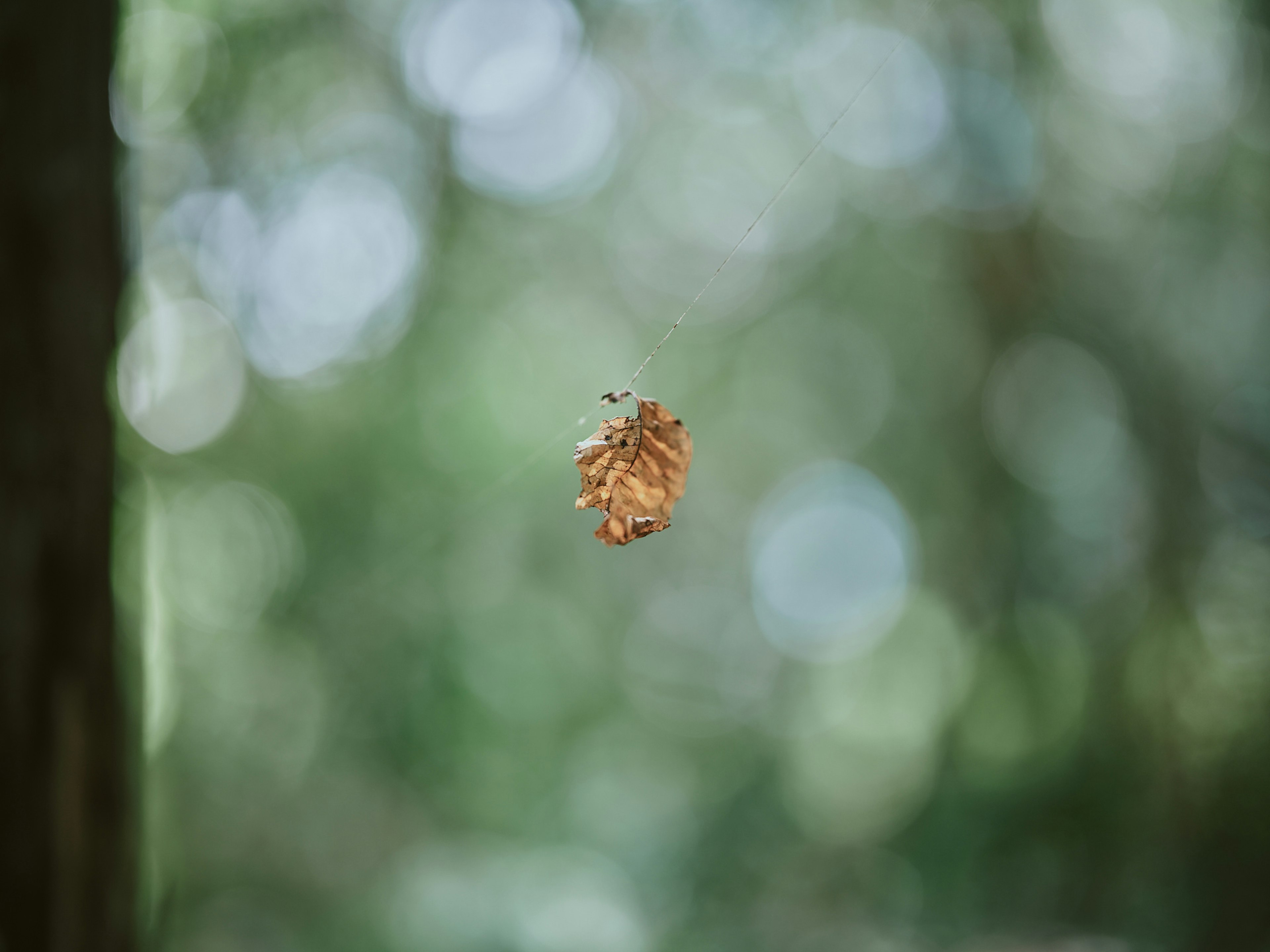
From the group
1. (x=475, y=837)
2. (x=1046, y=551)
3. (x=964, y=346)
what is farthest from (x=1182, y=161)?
(x=475, y=837)

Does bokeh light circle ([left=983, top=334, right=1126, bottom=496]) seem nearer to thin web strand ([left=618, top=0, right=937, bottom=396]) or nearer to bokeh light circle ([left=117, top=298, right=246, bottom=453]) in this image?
thin web strand ([left=618, top=0, right=937, bottom=396])

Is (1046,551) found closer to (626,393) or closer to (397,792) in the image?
(626,393)

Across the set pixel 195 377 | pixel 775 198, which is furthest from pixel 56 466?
pixel 195 377

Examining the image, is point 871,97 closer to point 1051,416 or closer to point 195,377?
point 1051,416

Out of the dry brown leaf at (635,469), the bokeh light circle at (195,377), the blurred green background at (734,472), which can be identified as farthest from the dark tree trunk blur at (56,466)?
the bokeh light circle at (195,377)

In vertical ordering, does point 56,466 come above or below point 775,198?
below

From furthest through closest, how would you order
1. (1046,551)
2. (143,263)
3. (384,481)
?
(384,481) → (1046,551) → (143,263)
